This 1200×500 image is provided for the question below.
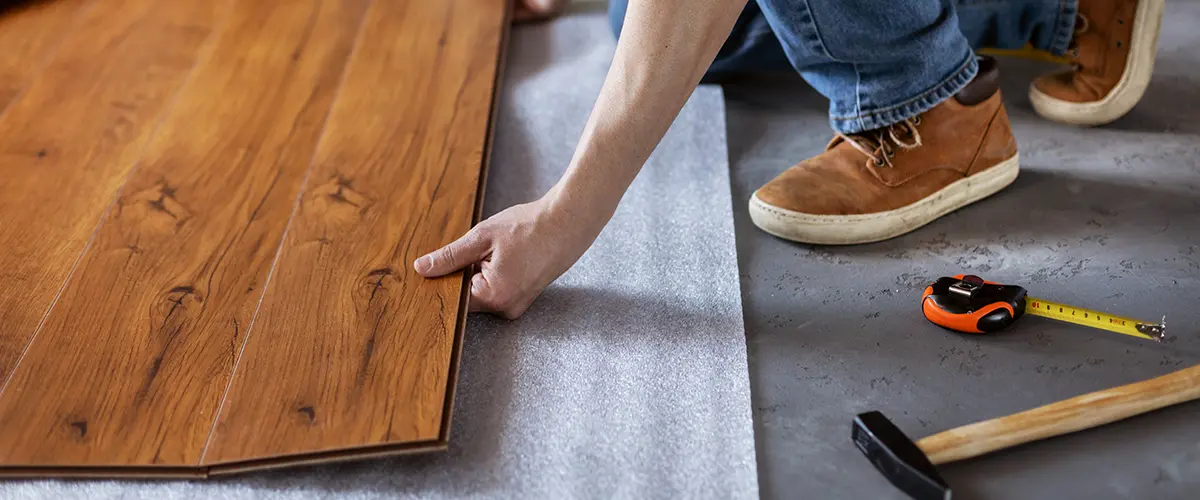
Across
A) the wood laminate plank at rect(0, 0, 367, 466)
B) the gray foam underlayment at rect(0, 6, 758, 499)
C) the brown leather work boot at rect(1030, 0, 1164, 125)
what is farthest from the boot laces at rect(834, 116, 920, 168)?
the wood laminate plank at rect(0, 0, 367, 466)

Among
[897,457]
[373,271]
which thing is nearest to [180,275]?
[373,271]

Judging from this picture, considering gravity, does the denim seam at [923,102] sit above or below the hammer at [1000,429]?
above

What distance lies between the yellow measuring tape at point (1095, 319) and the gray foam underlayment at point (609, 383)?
417mm

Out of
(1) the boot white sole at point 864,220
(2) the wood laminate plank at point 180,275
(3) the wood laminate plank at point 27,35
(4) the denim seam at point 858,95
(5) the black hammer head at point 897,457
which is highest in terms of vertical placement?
(4) the denim seam at point 858,95

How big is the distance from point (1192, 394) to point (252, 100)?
5.26 feet

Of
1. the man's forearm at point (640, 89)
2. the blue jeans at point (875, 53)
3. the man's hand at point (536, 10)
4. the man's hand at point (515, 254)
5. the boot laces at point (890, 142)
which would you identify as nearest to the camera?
the man's forearm at point (640, 89)

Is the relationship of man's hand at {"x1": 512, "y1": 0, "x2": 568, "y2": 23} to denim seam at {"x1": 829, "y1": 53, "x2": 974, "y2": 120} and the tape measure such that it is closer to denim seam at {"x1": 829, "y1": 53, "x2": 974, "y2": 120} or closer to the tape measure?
denim seam at {"x1": 829, "y1": 53, "x2": 974, "y2": 120}

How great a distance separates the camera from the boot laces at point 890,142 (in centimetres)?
155

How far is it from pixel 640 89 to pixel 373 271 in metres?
0.48

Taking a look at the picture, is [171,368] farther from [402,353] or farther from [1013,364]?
[1013,364]

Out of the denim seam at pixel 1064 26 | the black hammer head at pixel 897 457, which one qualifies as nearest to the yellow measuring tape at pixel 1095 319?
the black hammer head at pixel 897 457

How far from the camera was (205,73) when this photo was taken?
6.31ft

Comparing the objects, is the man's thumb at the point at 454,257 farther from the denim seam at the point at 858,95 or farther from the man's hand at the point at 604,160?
the denim seam at the point at 858,95

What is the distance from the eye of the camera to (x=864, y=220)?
1.53 meters
